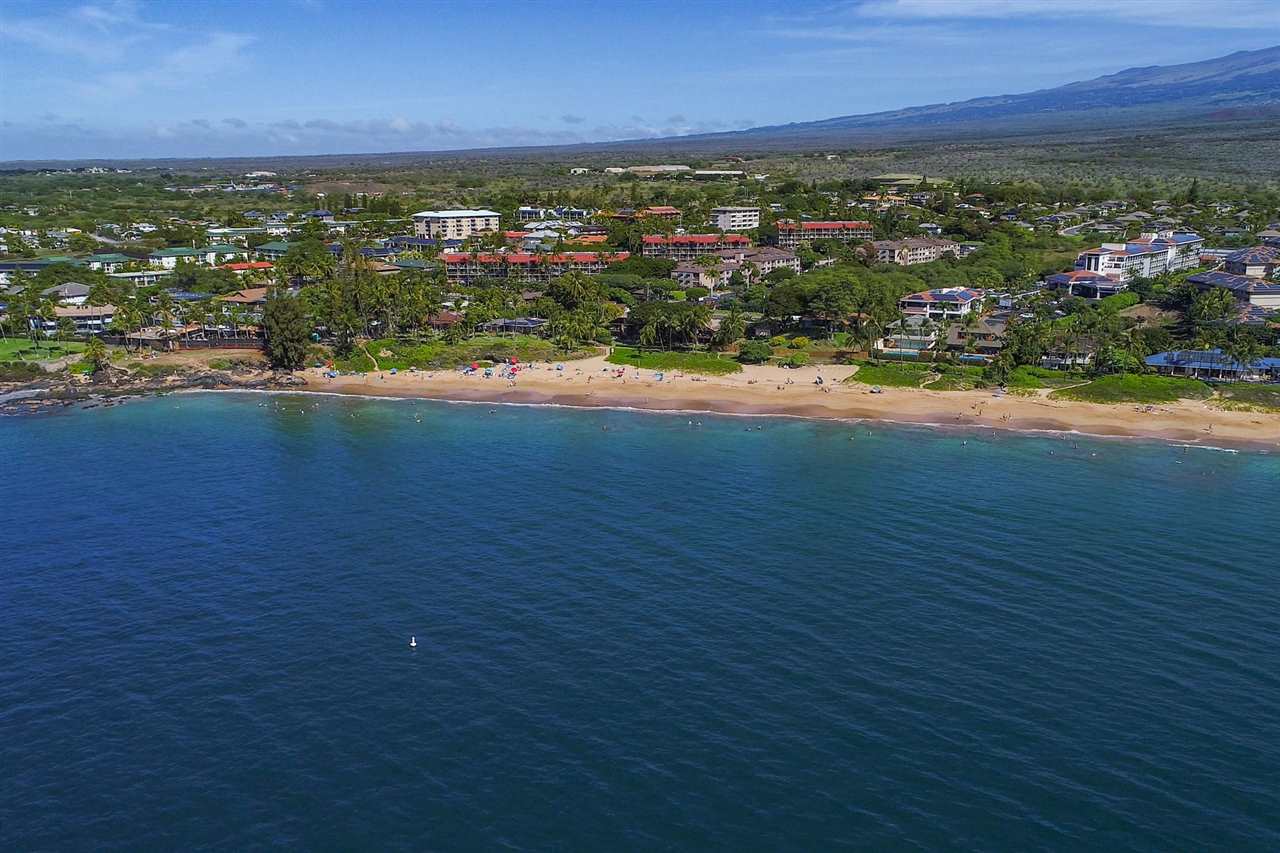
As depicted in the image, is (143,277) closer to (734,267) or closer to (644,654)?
(734,267)

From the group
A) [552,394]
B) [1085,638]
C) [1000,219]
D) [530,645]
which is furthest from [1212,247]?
[530,645]

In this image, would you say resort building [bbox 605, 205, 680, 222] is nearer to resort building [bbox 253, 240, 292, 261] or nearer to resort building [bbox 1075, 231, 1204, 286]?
resort building [bbox 253, 240, 292, 261]

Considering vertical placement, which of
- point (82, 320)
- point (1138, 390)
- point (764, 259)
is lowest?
point (1138, 390)

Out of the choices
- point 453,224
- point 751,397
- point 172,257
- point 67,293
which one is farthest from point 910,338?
point 172,257

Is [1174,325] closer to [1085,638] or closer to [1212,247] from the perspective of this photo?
[1212,247]

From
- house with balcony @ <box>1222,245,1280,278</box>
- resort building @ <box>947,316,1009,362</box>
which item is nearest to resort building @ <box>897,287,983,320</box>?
resort building @ <box>947,316,1009,362</box>

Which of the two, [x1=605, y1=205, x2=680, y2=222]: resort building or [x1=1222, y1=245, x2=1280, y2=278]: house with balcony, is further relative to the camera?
[x1=605, y1=205, x2=680, y2=222]: resort building
